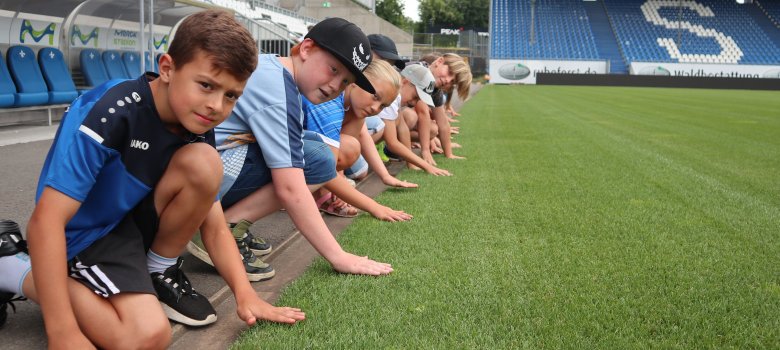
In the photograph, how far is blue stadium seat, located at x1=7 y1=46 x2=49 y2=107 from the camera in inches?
336

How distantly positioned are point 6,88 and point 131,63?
3.42 m

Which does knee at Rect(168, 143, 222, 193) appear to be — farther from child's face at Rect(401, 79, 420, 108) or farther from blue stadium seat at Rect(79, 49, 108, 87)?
blue stadium seat at Rect(79, 49, 108, 87)

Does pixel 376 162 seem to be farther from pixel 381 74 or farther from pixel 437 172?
pixel 381 74

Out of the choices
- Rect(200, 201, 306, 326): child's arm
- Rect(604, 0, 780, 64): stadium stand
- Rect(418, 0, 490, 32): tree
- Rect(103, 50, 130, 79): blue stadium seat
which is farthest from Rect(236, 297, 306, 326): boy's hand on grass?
Rect(418, 0, 490, 32): tree

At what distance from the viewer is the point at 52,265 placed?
1.81m

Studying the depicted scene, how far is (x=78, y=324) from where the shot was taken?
6.71 ft

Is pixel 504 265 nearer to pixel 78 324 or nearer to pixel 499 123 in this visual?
pixel 78 324

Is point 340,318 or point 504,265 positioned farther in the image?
point 504,265

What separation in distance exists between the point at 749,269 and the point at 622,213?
1.25 m

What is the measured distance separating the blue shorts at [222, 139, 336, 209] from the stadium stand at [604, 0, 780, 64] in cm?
4435

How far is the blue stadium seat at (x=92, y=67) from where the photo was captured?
10.5m

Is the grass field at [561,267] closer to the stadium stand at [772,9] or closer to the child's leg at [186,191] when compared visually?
the child's leg at [186,191]

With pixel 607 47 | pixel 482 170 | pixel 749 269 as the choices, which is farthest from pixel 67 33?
pixel 607 47

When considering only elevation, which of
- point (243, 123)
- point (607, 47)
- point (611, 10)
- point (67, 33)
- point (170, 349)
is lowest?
point (170, 349)
